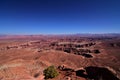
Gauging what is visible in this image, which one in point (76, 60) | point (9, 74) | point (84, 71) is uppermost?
point (9, 74)

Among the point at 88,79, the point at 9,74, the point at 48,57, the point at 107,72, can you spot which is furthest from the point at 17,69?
the point at 48,57

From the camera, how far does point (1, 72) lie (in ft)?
48.9

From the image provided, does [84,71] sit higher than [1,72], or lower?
lower

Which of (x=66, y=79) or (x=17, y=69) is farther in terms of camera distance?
(x=17, y=69)

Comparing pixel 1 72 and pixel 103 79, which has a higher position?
pixel 1 72

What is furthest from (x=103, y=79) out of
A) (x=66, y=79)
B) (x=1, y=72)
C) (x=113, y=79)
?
(x=1, y=72)

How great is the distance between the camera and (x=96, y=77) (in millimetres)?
16562

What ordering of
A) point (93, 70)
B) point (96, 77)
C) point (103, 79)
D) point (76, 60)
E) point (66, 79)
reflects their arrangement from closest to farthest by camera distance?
point (66, 79), point (103, 79), point (96, 77), point (93, 70), point (76, 60)

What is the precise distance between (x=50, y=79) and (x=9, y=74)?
17.1ft

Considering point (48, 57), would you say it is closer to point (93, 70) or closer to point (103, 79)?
point (93, 70)

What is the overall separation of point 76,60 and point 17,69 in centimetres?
2636

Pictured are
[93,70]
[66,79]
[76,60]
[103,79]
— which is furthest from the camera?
[76,60]

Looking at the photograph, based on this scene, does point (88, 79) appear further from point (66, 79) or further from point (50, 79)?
point (50, 79)

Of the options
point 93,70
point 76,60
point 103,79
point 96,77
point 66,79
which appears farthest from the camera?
point 76,60
